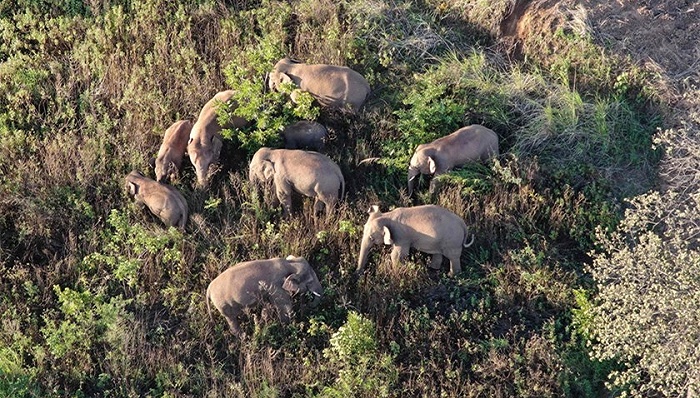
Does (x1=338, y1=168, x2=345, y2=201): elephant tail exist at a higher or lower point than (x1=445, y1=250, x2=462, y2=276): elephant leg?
higher

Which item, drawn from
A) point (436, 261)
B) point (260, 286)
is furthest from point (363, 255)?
point (260, 286)

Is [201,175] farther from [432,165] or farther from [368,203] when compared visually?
[432,165]

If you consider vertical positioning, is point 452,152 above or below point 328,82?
below

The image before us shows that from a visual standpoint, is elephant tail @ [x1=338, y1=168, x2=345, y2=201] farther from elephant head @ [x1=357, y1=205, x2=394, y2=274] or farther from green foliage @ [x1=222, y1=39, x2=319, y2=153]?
green foliage @ [x1=222, y1=39, x2=319, y2=153]

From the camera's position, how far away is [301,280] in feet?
33.6

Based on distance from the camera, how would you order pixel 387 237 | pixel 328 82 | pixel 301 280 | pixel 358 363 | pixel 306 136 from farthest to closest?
pixel 328 82, pixel 306 136, pixel 387 237, pixel 301 280, pixel 358 363

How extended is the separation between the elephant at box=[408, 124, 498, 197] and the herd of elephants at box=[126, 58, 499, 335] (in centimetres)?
1

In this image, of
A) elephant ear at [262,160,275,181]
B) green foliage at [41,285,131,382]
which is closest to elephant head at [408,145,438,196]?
elephant ear at [262,160,275,181]

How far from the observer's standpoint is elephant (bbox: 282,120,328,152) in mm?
11984

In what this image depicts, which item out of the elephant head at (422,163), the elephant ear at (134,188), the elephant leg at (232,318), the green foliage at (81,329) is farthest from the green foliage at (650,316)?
the elephant ear at (134,188)

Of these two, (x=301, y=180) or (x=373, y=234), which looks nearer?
(x=373, y=234)

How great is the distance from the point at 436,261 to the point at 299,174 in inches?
74.3

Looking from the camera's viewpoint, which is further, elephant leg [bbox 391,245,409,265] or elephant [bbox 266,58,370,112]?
elephant [bbox 266,58,370,112]

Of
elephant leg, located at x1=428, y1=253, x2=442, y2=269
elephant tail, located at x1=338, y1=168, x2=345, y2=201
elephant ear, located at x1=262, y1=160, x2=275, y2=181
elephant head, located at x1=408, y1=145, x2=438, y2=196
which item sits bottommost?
elephant leg, located at x1=428, y1=253, x2=442, y2=269
